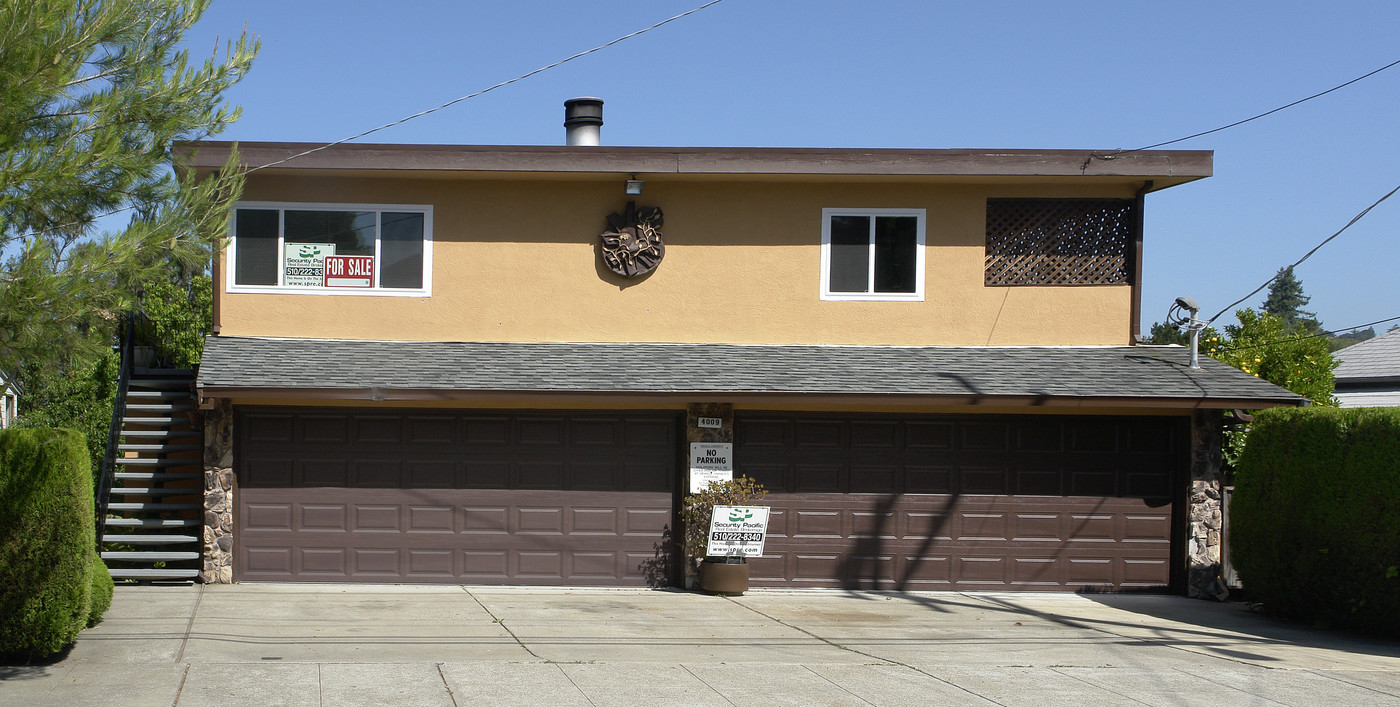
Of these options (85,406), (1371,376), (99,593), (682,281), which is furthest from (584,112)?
(1371,376)

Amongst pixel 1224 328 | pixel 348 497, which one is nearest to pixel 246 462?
pixel 348 497

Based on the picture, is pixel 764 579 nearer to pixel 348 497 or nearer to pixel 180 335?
pixel 348 497

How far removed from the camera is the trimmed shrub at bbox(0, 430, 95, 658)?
316 inches

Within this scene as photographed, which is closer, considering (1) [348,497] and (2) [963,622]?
(2) [963,622]

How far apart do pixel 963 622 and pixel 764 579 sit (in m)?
2.84

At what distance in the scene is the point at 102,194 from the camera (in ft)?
24.2

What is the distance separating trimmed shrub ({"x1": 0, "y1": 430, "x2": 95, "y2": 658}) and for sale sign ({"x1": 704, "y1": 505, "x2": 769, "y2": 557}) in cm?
642

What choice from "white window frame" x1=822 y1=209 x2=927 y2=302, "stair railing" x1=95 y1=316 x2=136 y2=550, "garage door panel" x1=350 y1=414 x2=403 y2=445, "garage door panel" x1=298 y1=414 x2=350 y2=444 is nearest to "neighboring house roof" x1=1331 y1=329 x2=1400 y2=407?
"white window frame" x1=822 y1=209 x2=927 y2=302

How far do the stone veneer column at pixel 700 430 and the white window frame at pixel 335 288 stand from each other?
11.4ft

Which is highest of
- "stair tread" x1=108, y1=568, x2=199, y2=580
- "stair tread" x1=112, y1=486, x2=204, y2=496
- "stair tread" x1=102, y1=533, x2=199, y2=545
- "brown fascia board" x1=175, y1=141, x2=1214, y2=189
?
"brown fascia board" x1=175, y1=141, x2=1214, y2=189

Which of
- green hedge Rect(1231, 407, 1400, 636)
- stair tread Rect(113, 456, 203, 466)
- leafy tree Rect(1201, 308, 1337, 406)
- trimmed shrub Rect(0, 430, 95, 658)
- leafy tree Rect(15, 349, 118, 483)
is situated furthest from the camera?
leafy tree Rect(15, 349, 118, 483)

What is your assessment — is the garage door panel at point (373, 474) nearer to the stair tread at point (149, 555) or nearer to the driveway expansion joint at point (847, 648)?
the stair tread at point (149, 555)

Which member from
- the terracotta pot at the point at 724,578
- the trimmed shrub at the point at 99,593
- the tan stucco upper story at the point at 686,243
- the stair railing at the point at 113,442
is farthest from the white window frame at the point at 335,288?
the terracotta pot at the point at 724,578

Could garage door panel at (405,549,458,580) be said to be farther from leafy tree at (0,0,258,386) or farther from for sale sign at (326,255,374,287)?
leafy tree at (0,0,258,386)
